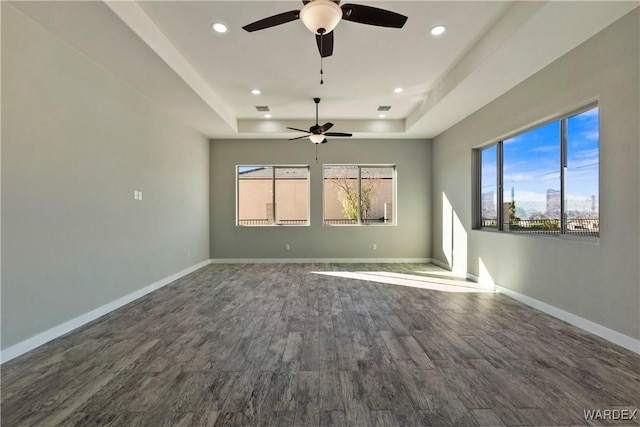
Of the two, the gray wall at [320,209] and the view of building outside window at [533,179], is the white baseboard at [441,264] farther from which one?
the view of building outside window at [533,179]

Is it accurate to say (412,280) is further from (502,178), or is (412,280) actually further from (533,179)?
(533,179)

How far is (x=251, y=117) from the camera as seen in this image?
21.2 feet

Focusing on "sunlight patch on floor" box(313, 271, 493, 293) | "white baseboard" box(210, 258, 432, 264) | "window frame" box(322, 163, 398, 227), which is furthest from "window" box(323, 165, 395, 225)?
"sunlight patch on floor" box(313, 271, 493, 293)

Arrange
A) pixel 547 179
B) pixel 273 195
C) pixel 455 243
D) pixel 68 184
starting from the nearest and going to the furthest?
pixel 68 184 → pixel 547 179 → pixel 455 243 → pixel 273 195

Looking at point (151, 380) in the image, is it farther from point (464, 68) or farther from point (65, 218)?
point (464, 68)

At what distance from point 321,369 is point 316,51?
139 inches

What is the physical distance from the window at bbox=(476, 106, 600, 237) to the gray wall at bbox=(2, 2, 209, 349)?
541cm

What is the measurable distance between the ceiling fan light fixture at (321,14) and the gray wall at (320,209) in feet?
16.6

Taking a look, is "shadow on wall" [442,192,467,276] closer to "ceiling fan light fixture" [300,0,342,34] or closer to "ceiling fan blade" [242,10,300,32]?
"ceiling fan light fixture" [300,0,342,34]

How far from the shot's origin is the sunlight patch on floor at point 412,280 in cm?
481

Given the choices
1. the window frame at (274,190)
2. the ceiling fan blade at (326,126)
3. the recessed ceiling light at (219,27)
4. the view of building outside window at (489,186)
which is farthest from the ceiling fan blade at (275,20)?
the window frame at (274,190)

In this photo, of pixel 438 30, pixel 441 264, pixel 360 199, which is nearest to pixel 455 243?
pixel 441 264

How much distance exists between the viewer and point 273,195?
744 centimetres

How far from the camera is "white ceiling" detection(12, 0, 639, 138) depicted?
109 inches
